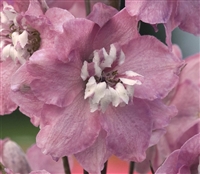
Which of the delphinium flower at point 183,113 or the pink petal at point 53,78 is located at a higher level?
the pink petal at point 53,78

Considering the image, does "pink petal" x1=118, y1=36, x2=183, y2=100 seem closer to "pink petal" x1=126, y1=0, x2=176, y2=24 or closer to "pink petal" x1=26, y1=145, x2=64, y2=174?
"pink petal" x1=126, y1=0, x2=176, y2=24

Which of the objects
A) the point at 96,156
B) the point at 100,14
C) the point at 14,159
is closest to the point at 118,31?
the point at 100,14

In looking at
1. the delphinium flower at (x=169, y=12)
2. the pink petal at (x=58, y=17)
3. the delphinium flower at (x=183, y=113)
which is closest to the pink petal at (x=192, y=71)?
the delphinium flower at (x=183, y=113)

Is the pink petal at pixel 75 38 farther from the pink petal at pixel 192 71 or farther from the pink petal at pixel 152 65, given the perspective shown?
the pink petal at pixel 192 71

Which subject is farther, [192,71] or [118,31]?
[192,71]

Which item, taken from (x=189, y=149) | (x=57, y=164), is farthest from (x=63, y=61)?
(x=57, y=164)

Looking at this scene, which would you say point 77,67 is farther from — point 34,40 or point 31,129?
point 31,129

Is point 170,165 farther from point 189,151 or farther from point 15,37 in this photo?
point 15,37
